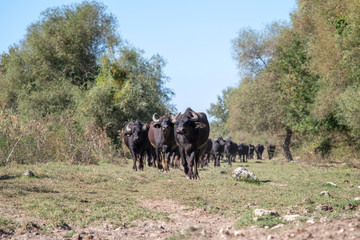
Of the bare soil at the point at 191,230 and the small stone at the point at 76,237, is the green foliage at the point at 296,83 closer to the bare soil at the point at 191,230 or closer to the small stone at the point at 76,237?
the bare soil at the point at 191,230

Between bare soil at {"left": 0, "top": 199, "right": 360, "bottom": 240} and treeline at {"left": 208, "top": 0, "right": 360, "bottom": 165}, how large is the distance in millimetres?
13877

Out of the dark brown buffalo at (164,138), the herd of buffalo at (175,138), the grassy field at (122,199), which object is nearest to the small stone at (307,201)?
the grassy field at (122,199)

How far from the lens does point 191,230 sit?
6.74 m

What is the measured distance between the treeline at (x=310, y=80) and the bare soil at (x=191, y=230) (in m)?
13.9

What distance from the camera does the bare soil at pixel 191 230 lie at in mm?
5535

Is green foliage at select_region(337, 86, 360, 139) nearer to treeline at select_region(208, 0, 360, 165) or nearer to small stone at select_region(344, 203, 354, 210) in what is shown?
treeline at select_region(208, 0, 360, 165)

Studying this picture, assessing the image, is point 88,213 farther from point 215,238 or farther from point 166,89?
point 166,89

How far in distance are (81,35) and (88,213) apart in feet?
97.6

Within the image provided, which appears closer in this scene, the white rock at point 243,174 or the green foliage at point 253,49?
the white rock at point 243,174

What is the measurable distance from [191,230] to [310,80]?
949 inches

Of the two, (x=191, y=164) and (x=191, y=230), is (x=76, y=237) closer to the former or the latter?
(x=191, y=230)

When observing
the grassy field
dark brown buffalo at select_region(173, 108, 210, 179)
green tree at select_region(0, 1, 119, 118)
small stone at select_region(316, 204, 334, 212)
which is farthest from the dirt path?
green tree at select_region(0, 1, 119, 118)

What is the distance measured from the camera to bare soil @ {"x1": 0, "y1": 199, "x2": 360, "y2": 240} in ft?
18.2

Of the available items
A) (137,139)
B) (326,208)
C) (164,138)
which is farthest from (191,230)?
(137,139)
